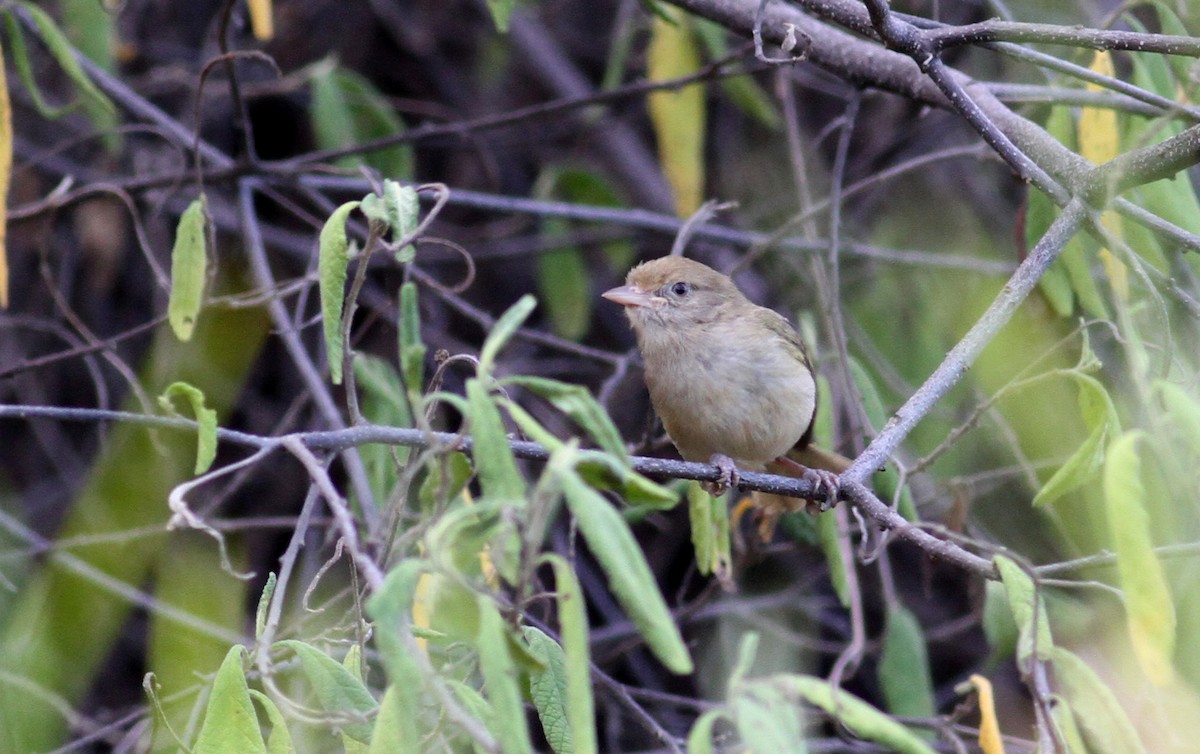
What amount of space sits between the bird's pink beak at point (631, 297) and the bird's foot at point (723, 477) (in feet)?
1.86

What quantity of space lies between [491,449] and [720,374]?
2194 millimetres

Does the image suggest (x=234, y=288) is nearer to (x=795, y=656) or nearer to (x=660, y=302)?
(x=660, y=302)

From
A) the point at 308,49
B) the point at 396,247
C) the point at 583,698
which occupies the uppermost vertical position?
the point at 308,49

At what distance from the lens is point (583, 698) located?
1.48 metres

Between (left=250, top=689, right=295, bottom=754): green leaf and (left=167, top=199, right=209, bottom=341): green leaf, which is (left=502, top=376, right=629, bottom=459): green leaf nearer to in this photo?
(left=250, top=689, right=295, bottom=754): green leaf

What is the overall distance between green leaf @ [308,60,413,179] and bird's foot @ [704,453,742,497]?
1821 mm

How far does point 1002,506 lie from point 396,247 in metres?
3.77

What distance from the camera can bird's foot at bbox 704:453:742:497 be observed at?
263 centimetres

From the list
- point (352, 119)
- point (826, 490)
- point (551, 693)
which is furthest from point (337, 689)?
point (352, 119)

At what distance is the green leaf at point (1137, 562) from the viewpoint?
157 centimetres

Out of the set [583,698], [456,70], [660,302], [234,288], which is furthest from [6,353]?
[583,698]

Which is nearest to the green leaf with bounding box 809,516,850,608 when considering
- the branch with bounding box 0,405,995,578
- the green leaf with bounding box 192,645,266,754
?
the branch with bounding box 0,405,995,578

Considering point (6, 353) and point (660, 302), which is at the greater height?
point (660, 302)

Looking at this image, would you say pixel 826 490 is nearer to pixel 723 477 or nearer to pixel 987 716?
pixel 723 477
